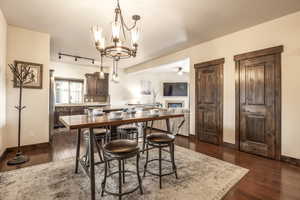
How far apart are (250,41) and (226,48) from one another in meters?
0.52

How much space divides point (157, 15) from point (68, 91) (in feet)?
18.3

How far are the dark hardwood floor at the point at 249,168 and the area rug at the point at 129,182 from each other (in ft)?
0.52

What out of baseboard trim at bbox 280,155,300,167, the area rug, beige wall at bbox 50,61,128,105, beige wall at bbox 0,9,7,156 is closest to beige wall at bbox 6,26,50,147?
beige wall at bbox 0,9,7,156

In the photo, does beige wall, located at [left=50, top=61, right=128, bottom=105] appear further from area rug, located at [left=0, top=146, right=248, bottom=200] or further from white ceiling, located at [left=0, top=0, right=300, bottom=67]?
area rug, located at [left=0, top=146, right=248, bottom=200]

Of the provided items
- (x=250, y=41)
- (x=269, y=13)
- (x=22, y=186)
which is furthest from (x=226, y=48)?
(x=22, y=186)

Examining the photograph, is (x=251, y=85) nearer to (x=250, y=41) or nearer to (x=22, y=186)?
(x=250, y=41)

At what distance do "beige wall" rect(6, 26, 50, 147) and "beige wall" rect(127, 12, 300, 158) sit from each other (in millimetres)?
4107

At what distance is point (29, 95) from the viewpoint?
3.41 metres

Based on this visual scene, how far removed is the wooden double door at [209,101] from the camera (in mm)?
3783

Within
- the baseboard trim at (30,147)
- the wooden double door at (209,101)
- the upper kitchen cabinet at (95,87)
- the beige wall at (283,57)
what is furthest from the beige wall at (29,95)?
the beige wall at (283,57)

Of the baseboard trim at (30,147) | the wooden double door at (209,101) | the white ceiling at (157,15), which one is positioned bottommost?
the baseboard trim at (30,147)

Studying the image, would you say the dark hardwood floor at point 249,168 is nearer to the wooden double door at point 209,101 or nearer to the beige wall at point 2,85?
the wooden double door at point 209,101

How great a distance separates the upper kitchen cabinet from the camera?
274 inches

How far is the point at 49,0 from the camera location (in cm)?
236
